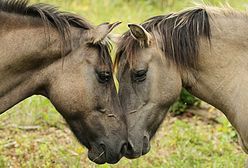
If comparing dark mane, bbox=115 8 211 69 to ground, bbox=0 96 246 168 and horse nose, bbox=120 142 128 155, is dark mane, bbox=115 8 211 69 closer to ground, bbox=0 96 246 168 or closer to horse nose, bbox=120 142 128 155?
horse nose, bbox=120 142 128 155

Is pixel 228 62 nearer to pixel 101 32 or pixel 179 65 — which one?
pixel 179 65

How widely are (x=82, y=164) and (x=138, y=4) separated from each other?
6046mm

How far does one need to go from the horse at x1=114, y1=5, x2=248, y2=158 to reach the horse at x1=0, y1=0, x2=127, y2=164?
0.36 meters

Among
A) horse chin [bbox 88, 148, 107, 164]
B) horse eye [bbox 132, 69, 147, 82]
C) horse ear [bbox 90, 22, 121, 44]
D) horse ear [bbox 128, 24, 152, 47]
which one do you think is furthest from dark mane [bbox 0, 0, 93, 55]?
horse chin [bbox 88, 148, 107, 164]

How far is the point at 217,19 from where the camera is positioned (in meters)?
6.46

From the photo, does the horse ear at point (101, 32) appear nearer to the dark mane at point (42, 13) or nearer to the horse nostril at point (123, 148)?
the dark mane at point (42, 13)

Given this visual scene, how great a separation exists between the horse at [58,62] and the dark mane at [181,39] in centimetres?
34

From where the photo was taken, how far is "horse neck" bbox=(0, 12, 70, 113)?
5.97 meters

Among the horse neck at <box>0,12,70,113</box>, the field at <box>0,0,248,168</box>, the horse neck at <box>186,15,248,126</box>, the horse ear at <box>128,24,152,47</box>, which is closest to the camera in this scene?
the horse neck at <box>0,12,70,113</box>

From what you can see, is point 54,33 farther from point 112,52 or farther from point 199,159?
point 199,159

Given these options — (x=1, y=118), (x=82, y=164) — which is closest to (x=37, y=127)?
(x=1, y=118)

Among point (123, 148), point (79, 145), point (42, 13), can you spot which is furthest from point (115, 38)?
point (79, 145)

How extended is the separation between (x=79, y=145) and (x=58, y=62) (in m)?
2.37

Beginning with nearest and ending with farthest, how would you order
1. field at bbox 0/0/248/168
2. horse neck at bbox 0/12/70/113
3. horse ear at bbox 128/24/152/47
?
1. horse neck at bbox 0/12/70/113
2. horse ear at bbox 128/24/152/47
3. field at bbox 0/0/248/168
